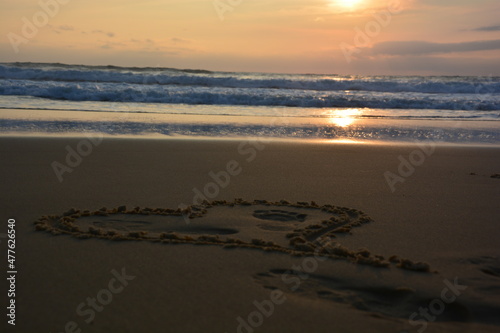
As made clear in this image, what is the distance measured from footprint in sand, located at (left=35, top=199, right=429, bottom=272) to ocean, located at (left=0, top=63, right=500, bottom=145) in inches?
204

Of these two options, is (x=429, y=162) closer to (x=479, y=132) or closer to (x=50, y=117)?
(x=479, y=132)

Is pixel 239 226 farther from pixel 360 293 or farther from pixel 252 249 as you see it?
pixel 360 293

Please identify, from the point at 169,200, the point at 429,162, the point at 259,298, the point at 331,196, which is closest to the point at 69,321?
the point at 259,298

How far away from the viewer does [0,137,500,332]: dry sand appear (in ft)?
8.85

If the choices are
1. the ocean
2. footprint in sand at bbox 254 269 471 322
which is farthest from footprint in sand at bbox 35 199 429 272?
the ocean

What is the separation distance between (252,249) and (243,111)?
41.8 feet

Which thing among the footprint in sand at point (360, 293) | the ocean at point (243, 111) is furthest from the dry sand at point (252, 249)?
the ocean at point (243, 111)

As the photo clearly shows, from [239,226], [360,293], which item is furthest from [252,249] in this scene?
[360,293]

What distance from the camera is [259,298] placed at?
9.46 feet

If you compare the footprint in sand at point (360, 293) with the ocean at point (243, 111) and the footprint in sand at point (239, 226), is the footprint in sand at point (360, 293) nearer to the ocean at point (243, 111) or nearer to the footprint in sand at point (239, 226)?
the footprint in sand at point (239, 226)

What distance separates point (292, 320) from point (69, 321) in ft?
3.68

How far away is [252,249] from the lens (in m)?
3.63

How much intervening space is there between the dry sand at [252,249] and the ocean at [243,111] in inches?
151

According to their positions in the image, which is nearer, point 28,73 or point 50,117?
point 50,117
